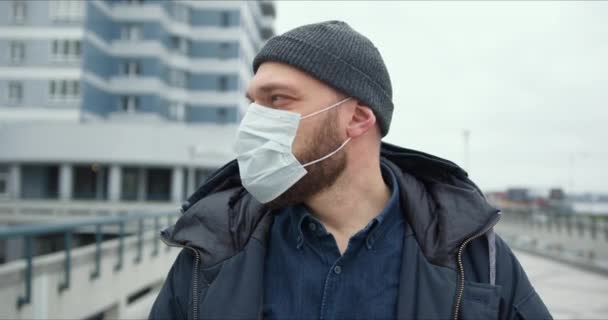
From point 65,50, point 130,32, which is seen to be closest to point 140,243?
point 65,50

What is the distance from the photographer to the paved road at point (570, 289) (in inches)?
238

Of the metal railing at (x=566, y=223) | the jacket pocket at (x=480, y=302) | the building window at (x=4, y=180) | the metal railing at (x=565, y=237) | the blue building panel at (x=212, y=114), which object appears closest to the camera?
the jacket pocket at (x=480, y=302)

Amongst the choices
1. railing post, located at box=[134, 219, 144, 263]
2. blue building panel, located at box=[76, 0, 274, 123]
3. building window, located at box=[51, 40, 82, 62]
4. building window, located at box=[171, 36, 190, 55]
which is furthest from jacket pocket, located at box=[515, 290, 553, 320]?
building window, located at box=[171, 36, 190, 55]

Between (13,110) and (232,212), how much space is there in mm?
35802

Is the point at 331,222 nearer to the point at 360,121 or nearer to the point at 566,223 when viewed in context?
the point at 360,121

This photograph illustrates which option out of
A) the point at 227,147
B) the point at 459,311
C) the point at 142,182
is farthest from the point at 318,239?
the point at 142,182

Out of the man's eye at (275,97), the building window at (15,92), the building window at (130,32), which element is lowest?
the building window at (15,92)

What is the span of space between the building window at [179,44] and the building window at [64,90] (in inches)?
386

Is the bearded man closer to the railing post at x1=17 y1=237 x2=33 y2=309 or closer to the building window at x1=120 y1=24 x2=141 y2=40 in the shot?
the railing post at x1=17 y1=237 x2=33 y2=309

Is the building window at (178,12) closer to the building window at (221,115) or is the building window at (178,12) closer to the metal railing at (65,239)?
the building window at (221,115)

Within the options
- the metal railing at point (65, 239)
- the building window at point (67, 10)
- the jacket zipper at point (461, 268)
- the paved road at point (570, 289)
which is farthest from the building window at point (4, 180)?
the jacket zipper at point (461, 268)

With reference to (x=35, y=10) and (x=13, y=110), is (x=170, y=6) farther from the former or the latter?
(x=13, y=110)

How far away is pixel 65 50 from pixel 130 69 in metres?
6.10

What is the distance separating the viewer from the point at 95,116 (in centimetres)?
3641
